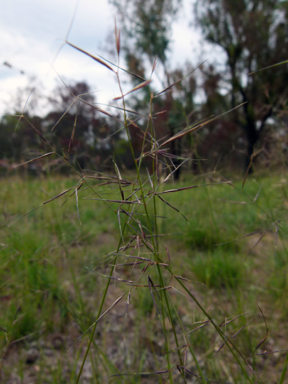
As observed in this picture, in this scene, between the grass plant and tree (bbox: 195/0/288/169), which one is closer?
the grass plant

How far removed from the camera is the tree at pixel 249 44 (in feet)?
45.9

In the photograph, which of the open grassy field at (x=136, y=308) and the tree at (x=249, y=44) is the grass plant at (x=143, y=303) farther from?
the tree at (x=249, y=44)

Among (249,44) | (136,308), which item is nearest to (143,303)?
(136,308)

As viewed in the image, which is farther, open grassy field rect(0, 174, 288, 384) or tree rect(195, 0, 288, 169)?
tree rect(195, 0, 288, 169)

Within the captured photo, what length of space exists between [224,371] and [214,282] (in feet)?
2.28

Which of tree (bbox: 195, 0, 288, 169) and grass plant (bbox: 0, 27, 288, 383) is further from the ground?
tree (bbox: 195, 0, 288, 169)

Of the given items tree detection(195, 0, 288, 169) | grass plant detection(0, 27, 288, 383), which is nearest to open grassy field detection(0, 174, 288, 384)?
grass plant detection(0, 27, 288, 383)

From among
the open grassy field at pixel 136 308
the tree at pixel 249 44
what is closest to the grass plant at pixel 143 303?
the open grassy field at pixel 136 308

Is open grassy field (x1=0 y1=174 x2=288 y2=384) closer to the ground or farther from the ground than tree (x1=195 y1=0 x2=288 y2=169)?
closer to the ground

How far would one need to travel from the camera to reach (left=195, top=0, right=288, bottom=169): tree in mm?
13984

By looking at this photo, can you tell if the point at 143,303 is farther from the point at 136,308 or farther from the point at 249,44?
the point at 249,44

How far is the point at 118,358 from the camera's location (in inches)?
56.1

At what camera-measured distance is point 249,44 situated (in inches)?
560

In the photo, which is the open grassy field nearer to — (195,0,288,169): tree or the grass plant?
the grass plant
